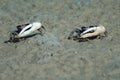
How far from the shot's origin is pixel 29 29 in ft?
41.0

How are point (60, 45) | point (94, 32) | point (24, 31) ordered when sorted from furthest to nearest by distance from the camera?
point (24, 31), point (94, 32), point (60, 45)

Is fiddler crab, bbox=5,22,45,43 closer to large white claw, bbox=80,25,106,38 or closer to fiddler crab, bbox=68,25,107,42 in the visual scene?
fiddler crab, bbox=68,25,107,42

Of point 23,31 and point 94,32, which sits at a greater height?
point 23,31

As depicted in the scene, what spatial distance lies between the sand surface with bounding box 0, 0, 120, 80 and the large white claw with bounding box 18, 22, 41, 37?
223 mm

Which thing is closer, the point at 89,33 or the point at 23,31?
the point at 89,33

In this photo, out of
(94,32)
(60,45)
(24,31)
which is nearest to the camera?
(60,45)

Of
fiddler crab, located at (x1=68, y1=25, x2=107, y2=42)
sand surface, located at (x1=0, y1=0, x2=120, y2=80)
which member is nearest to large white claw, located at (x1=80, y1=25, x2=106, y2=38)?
fiddler crab, located at (x1=68, y1=25, x2=107, y2=42)

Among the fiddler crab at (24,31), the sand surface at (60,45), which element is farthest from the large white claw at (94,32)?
the fiddler crab at (24,31)

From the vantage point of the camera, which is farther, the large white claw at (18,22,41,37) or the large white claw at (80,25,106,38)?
the large white claw at (18,22,41,37)

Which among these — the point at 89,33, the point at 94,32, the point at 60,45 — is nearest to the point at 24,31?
the point at 60,45

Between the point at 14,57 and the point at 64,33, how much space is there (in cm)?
205

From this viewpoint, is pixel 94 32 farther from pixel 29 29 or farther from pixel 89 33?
pixel 29 29

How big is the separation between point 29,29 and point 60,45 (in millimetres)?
1262

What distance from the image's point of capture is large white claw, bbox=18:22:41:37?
40.6ft
